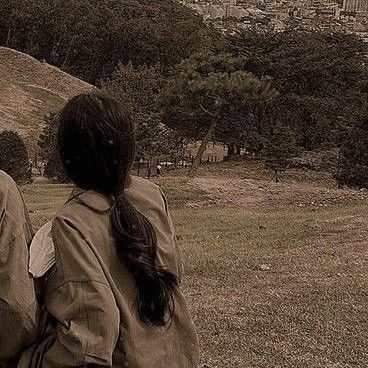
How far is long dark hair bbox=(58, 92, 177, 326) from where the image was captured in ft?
6.06

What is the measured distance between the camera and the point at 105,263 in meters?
1.83

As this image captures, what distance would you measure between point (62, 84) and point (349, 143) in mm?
18478

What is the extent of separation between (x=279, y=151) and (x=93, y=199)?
2064 cm

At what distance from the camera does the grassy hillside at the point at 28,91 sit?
29125 mm

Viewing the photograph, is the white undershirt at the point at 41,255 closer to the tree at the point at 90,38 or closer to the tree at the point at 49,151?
the tree at the point at 49,151

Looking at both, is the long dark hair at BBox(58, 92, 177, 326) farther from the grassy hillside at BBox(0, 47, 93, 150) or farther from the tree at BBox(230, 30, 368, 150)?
the grassy hillside at BBox(0, 47, 93, 150)

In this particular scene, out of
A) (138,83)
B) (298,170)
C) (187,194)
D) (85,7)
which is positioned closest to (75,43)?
(85,7)

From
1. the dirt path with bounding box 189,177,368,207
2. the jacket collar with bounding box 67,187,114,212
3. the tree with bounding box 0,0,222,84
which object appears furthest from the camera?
the tree with bounding box 0,0,222,84

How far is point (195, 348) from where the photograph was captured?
2.04 meters

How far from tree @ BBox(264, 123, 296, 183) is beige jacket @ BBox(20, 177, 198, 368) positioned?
20495 millimetres

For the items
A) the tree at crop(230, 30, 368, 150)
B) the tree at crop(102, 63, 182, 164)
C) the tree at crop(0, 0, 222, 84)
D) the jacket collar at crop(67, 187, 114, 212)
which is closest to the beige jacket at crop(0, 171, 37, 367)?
the jacket collar at crop(67, 187, 114, 212)

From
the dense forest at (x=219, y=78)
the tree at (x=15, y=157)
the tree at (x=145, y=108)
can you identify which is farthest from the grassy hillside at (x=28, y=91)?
the tree at (x=15, y=157)

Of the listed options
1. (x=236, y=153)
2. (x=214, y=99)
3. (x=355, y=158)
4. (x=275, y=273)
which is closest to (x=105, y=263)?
(x=275, y=273)

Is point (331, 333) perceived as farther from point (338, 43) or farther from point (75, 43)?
point (75, 43)
